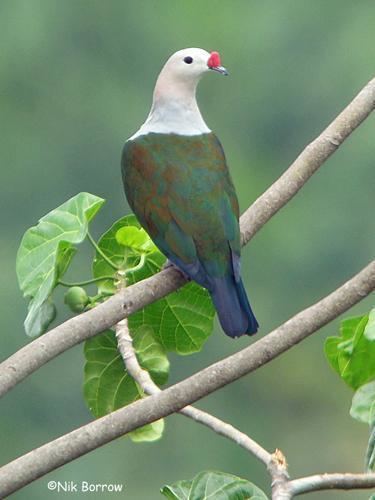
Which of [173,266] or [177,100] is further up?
[177,100]

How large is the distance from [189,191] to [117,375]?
0.46 metres

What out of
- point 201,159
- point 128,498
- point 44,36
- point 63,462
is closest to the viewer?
point 63,462

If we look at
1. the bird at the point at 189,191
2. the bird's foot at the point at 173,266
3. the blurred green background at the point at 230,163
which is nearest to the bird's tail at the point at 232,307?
the bird at the point at 189,191

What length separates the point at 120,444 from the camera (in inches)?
499

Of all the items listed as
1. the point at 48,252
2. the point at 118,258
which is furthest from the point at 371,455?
the point at 118,258

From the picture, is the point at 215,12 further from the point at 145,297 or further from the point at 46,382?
the point at 145,297

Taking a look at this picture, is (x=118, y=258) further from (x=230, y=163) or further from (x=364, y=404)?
(x=230, y=163)

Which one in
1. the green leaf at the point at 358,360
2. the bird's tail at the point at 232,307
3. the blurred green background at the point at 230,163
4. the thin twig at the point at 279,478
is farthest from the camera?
the blurred green background at the point at 230,163

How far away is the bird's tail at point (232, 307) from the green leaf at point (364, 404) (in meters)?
0.44

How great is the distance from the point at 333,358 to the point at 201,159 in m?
0.70

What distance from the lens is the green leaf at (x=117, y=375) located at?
11.3 ft

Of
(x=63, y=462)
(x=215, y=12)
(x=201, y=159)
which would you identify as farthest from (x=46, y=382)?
(x=63, y=462)

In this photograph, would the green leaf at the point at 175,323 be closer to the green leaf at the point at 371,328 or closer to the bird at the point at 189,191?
the bird at the point at 189,191

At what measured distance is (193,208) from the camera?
3656 millimetres
